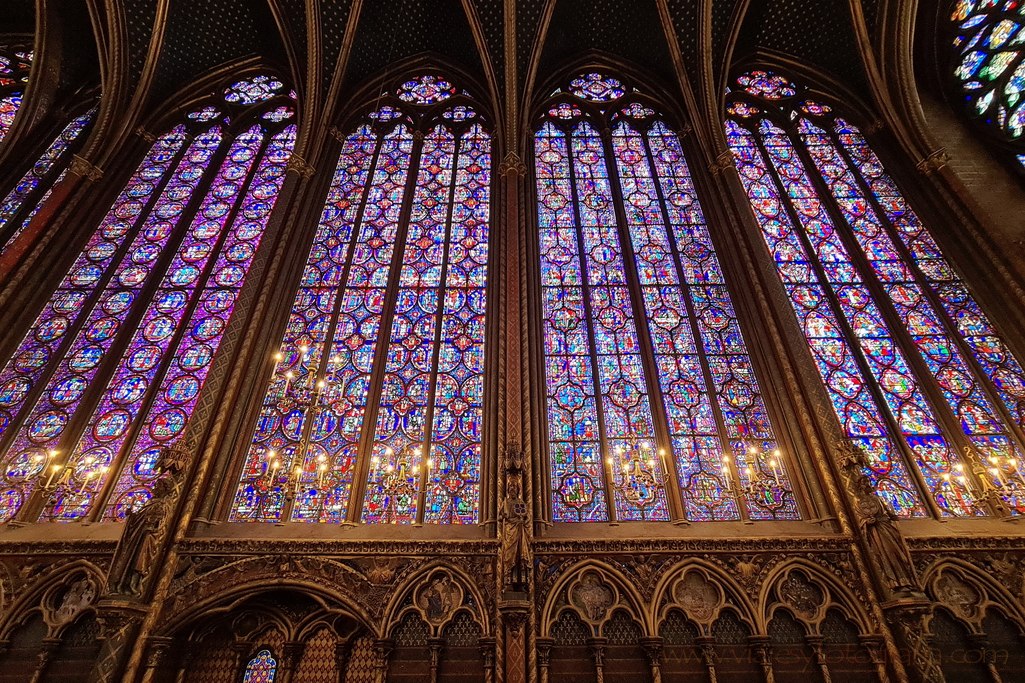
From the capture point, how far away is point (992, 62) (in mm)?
11977

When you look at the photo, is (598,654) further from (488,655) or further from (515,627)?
(488,655)

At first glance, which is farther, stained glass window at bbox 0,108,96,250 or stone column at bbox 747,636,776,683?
stained glass window at bbox 0,108,96,250

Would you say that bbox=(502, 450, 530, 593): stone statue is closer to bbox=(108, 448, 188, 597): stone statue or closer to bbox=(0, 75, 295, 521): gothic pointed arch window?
bbox=(108, 448, 188, 597): stone statue

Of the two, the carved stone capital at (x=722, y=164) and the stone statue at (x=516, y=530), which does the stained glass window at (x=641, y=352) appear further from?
the stone statue at (x=516, y=530)

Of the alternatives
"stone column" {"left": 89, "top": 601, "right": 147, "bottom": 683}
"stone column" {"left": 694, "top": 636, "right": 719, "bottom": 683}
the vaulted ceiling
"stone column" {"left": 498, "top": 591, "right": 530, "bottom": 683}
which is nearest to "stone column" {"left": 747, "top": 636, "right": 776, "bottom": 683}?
"stone column" {"left": 694, "top": 636, "right": 719, "bottom": 683}

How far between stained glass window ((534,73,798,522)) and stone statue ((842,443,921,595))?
92 cm

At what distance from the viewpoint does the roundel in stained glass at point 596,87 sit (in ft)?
46.0

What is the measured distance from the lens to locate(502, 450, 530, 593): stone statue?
6.71m

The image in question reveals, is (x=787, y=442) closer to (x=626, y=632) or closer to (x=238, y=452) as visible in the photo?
(x=626, y=632)

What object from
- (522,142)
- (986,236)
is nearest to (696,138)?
(522,142)

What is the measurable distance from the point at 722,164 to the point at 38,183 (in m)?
13.9

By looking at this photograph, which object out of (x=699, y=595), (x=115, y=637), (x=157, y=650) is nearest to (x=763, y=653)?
(x=699, y=595)

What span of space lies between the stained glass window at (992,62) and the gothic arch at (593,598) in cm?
1167

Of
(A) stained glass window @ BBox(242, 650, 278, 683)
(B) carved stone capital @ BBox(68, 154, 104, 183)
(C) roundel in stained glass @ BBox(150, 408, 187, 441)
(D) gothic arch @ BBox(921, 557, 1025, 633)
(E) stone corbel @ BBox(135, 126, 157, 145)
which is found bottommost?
(A) stained glass window @ BBox(242, 650, 278, 683)
